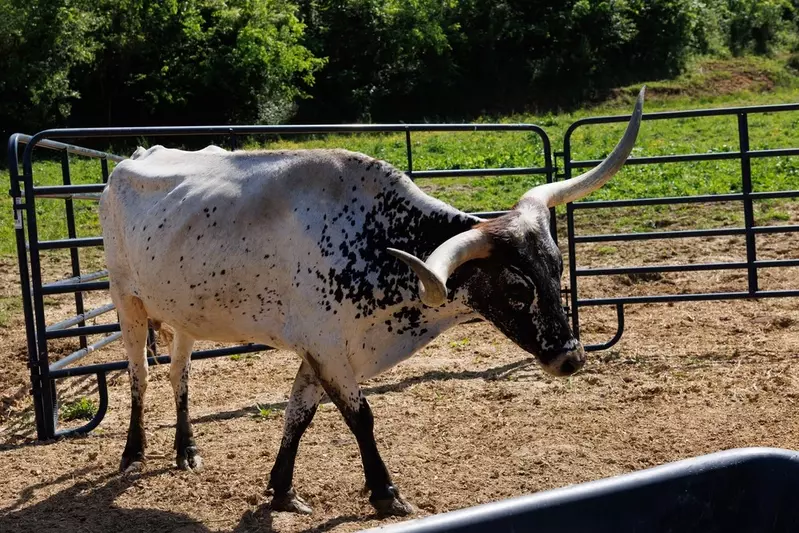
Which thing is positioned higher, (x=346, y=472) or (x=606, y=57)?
(x=606, y=57)

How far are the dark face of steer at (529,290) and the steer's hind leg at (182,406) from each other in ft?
6.12

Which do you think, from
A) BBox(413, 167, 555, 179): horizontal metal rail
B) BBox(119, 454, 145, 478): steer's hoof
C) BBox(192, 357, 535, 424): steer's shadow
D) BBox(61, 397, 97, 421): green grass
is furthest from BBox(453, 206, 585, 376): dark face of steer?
BBox(61, 397, 97, 421): green grass

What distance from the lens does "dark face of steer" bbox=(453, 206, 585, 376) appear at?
460 centimetres

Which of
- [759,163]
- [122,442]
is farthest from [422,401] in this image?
[759,163]

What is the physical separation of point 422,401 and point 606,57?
99.7 ft

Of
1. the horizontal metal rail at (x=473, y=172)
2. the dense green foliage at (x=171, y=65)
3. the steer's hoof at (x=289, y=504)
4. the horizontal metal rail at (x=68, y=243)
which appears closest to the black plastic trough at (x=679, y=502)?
the steer's hoof at (x=289, y=504)

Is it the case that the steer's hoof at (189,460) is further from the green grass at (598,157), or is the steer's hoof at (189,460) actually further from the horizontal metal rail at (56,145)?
the green grass at (598,157)

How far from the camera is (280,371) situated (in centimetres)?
777

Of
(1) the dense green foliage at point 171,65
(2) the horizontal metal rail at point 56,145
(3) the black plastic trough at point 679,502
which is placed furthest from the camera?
(1) the dense green foliage at point 171,65

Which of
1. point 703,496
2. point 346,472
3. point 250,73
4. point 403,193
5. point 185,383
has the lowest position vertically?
point 346,472

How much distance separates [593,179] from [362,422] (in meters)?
1.65

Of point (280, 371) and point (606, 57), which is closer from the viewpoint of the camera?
point (280, 371)

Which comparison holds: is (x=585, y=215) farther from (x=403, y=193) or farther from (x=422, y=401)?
(x=403, y=193)

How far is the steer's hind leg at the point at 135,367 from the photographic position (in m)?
5.73
